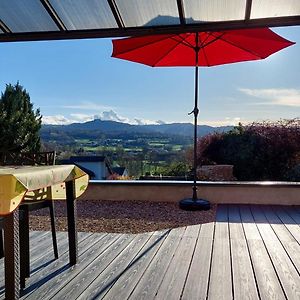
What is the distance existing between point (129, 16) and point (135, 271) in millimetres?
1964

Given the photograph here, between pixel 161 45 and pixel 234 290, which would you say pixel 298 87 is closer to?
pixel 161 45

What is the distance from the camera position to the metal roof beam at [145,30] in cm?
290

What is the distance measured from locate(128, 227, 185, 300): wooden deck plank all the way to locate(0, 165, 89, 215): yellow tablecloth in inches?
33.7

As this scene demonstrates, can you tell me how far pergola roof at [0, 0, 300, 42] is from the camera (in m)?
2.90

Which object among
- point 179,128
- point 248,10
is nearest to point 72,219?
point 248,10

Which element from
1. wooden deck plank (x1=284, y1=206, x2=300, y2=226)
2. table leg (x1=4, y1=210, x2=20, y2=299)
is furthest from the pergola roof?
wooden deck plank (x1=284, y1=206, x2=300, y2=226)

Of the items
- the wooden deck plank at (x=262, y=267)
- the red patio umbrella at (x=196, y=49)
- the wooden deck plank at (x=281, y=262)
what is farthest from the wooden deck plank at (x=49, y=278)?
the red patio umbrella at (x=196, y=49)

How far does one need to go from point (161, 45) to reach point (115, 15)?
2485mm

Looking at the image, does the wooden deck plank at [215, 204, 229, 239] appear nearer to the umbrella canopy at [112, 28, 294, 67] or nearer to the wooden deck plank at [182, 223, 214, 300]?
the wooden deck plank at [182, 223, 214, 300]

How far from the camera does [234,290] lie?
2.62 meters

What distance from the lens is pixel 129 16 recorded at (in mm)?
Answer: 3107

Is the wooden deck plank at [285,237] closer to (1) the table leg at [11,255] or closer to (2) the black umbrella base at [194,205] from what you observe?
(2) the black umbrella base at [194,205]

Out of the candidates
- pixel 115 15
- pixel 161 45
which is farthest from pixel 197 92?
pixel 115 15

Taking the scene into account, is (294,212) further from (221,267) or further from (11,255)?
(11,255)
